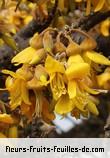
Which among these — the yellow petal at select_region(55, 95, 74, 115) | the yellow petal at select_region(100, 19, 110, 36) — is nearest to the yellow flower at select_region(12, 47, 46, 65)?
the yellow petal at select_region(55, 95, 74, 115)

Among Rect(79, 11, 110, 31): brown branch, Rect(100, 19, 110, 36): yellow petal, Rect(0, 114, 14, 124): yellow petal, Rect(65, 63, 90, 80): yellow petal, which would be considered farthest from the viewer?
Rect(100, 19, 110, 36): yellow petal

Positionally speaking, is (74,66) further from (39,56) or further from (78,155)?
(78,155)

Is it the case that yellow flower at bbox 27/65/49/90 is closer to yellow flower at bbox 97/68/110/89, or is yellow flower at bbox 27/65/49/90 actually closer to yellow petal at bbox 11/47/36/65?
yellow petal at bbox 11/47/36/65

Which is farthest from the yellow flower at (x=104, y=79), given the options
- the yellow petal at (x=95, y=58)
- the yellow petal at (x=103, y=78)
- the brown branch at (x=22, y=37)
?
the yellow petal at (x=95, y=58)

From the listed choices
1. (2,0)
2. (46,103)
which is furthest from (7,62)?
(46,103)

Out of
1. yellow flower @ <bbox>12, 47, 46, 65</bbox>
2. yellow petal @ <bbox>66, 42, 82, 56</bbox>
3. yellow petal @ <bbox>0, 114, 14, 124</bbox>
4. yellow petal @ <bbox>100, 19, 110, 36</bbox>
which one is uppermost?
yellow petal @ <bbox>66, 42, 82, 56</bbox>

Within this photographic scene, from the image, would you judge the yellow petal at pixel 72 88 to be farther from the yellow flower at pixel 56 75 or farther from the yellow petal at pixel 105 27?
the yellow petal at pixel 105 27

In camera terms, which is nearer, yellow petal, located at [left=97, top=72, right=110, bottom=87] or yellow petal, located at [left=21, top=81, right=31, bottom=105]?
yellow petal, located at [left=21, top=81, right=31, bottom=105]
